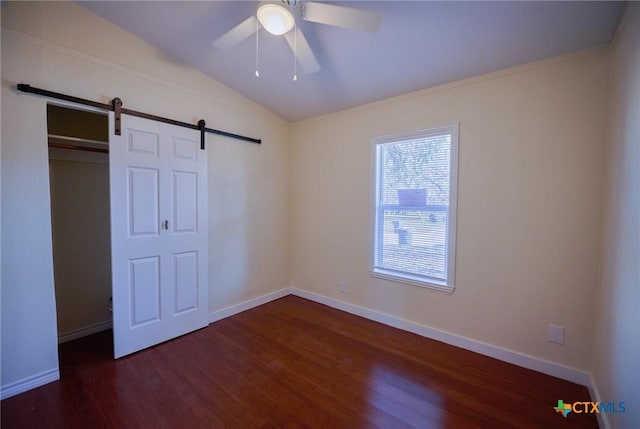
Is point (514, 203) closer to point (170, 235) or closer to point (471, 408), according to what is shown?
point (471, 408)

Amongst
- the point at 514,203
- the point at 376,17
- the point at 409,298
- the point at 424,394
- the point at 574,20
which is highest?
the point at 574,20

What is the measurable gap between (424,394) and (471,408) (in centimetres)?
28

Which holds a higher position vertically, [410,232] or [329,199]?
[329,199]

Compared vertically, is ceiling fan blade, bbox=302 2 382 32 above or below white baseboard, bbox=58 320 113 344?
above

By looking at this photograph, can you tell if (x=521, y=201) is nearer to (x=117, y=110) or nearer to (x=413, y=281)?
(x=413, y=281)

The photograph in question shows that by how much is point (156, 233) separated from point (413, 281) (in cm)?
250

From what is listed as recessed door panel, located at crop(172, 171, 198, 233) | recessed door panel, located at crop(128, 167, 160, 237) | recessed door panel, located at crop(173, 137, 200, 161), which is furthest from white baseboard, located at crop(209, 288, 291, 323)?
recessed door panel, located at crop(173, 137, 200, 161)

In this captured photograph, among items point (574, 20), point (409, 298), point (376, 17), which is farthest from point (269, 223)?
point (574, 20)

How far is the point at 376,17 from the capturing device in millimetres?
1452

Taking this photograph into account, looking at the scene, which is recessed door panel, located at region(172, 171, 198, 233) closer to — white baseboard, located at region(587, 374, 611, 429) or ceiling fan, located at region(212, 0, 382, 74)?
ceiling fan, located at region(212, 0, 382, 74)

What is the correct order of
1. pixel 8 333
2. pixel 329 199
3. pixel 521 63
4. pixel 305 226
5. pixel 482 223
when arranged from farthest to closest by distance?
1. pixel 305 226
2. pixel 329 199
3. pixel 482 223
4. pixel 521 63
5. pixel 8 333

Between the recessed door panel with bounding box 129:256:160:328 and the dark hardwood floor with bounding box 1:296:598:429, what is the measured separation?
1.00ft

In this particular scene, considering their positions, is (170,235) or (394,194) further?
(394,194)

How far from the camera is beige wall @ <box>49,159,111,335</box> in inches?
97.7
